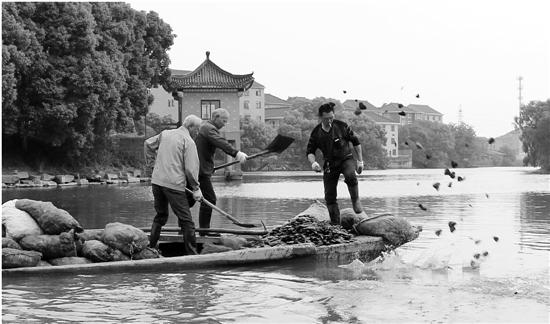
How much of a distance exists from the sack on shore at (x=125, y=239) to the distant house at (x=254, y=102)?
91299mm

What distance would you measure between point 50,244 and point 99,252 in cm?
54

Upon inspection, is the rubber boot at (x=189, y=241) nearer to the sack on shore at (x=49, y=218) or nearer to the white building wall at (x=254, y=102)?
the sack on shore at (x=49, y=218)

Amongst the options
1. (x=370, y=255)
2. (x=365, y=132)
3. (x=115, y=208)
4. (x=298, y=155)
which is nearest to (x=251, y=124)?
(x=298, y=155)

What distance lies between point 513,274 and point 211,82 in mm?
45173

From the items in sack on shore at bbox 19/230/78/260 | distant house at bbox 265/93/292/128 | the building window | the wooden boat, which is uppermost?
distant house at bbox 265/93/292/128

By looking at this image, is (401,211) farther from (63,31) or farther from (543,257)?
(63,31)

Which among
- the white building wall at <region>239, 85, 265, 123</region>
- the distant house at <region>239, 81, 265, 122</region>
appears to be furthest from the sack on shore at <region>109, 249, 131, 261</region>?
the distant house at <region>239, 81, 265, 122</region>

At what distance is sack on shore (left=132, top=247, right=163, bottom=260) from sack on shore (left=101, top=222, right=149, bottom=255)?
5 centimetres

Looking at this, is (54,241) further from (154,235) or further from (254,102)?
(254,102)

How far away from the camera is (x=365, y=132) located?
84.0 meters

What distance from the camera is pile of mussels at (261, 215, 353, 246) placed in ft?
29.1

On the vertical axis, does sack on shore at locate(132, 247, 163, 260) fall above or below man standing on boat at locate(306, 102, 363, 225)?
below

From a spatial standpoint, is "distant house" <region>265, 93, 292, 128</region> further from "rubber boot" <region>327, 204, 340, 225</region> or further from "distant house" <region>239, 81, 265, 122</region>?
"rubber boot" <region>327, 204, 340, 225</region>

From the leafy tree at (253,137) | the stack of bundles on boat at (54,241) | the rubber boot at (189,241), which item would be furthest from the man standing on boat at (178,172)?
the leafy tree at (253,137)
